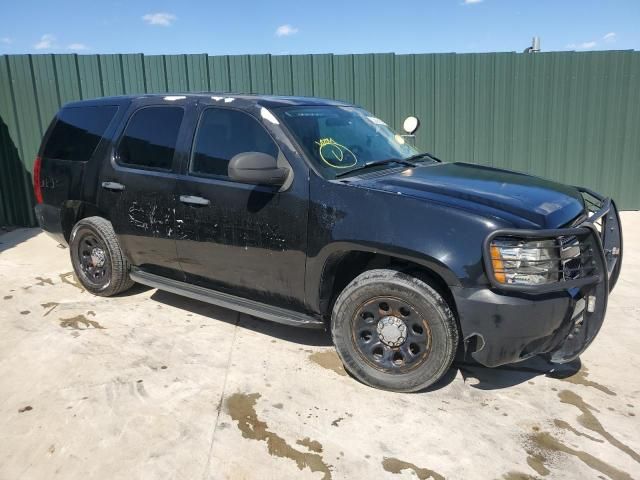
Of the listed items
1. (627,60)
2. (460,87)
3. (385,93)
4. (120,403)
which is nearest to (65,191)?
(120,403)

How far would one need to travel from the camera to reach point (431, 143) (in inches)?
336

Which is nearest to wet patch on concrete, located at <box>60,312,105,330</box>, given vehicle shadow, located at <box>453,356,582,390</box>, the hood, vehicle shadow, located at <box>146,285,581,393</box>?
vehicle shadow, located at <box>146,285,581,393</box>

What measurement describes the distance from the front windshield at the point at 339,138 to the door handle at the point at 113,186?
5.27ft

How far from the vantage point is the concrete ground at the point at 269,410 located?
8.90 feet

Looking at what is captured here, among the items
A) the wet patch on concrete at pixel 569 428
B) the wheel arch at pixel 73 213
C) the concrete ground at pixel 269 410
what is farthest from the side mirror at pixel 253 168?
the wet patch on concrete at pixel 569 428

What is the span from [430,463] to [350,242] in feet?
4.32

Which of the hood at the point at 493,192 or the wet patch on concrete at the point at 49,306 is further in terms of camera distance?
the wet patch on concrete at the point at 49,306

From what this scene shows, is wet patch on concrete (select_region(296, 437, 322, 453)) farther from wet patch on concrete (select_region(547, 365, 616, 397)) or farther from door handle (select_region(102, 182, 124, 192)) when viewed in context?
door handle (select_region(102, 182, 124, 192))

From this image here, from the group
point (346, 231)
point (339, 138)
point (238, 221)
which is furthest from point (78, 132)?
point (346, 231)

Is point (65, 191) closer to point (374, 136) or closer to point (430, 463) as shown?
point (374, 136)

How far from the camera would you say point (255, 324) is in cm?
448

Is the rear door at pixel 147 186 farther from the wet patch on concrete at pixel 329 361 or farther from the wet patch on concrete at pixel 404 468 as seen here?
the wet patch on concrete at pixel 404 468

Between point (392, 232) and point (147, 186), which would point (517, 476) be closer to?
point (392, 232)

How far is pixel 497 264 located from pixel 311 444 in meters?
1.41
